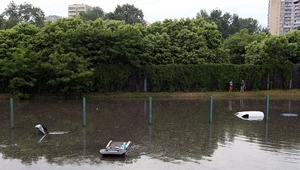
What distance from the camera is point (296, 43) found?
33.6 meters

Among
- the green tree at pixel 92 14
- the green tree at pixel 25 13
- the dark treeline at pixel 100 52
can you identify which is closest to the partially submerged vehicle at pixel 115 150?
the dark treeline at pixel 100 52

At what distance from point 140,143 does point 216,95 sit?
1842 centimetres

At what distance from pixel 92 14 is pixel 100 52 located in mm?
39351

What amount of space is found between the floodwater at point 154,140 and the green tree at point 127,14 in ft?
135

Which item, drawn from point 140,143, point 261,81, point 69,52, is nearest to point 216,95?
point 261,81

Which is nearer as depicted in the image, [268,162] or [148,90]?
[268,162]

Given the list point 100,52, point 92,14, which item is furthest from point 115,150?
point 92,14

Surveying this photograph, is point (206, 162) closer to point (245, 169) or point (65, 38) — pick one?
point (245, 169)

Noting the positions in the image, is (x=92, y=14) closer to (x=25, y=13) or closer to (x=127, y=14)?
(x=127, y=14)

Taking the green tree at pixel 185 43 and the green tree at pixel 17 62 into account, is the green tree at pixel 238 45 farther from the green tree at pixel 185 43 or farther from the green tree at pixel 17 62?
the green tree at pixel 17 62

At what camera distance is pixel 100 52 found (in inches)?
1110

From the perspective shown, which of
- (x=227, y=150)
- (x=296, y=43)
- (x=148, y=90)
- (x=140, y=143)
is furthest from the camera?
(x=296, y=43)

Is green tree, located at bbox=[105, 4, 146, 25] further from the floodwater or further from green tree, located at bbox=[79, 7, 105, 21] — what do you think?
the floodwater

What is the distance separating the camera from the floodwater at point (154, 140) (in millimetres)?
10258
